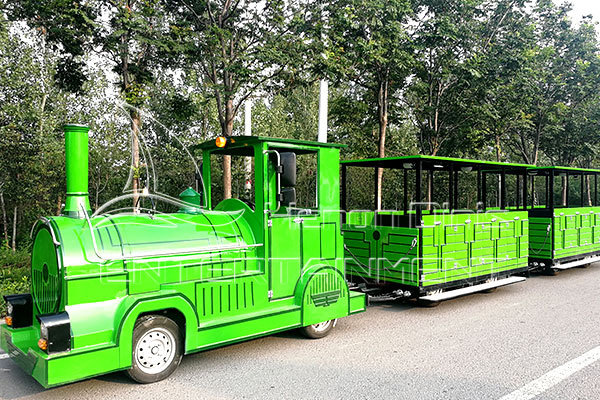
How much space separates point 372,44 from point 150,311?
9.50 metres

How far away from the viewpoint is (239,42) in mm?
10906

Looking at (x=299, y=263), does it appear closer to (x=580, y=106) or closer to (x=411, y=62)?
(x=411, y=62)

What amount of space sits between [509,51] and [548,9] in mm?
6268

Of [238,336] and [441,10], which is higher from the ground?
[441,10]

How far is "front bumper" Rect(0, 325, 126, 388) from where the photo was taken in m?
3.63

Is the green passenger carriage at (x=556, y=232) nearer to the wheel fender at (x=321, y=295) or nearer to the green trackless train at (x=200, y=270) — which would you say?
the green trackless train at (x=200, y=270)

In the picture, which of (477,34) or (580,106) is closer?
(477,34)

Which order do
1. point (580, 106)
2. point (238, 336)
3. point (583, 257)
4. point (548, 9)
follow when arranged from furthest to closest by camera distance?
point (580, 106) < point (548, 9) < point (583, 257) < point (238, 336)

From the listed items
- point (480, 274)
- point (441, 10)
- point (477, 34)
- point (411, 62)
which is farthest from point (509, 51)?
point (480, 274)

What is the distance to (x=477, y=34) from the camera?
1496 centimetres

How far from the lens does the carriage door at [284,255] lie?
17.1 feet

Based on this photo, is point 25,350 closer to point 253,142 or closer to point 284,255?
point 284,255

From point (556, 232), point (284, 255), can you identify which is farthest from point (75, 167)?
point (556, 232)

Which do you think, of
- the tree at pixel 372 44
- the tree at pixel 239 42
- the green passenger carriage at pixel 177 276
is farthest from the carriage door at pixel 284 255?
the tree at pixel 239 42
